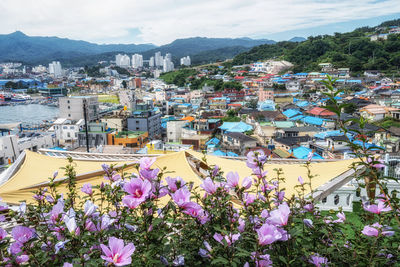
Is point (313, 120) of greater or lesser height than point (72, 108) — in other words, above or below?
below

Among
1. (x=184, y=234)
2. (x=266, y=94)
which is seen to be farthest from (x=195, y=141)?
(x=266, y=94)

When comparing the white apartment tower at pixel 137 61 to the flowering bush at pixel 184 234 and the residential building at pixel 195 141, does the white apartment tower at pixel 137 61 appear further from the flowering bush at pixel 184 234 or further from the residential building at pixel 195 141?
the flowering bush at pixel 184 234

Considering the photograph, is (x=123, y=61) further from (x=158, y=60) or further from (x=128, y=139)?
(x=128, y=139)

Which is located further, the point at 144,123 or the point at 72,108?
the point at 72,108

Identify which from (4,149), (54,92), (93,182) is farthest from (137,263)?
(54,92)

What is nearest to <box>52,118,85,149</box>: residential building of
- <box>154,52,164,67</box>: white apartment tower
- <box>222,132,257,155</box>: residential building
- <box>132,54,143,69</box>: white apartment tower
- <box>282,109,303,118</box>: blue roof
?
<box>222,132,257,155</box>: residential building

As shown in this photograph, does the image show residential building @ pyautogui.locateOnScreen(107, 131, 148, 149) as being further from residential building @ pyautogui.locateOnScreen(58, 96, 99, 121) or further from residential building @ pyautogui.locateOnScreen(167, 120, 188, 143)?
residential building @ pyautogui.locateOnScreen(58, 96, 99, 121)
